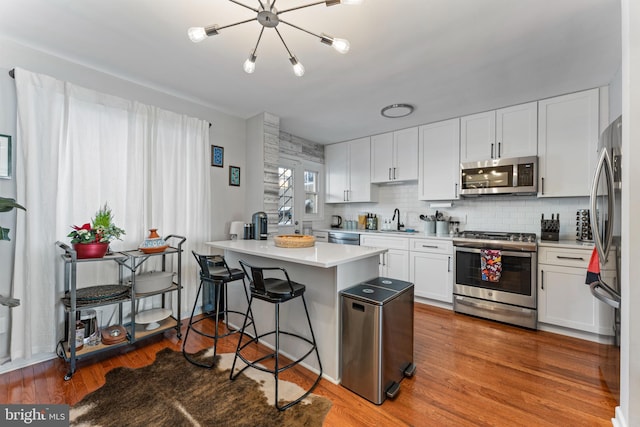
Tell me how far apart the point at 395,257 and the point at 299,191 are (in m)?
1.90

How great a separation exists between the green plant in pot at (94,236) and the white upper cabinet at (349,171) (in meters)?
3.37

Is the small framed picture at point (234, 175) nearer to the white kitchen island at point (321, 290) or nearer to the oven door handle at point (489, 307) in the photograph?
the white kitchen island at point (321, 290)

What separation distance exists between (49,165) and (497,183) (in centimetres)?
441

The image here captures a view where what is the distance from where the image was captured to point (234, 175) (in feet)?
11.9

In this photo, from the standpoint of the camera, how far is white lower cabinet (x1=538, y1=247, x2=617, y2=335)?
2582 millimetres

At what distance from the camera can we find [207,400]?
175 cm

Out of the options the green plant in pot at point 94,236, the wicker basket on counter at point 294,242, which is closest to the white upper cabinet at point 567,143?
the wicker basket on counter at point 294,242

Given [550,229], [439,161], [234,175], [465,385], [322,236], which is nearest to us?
[465,385]

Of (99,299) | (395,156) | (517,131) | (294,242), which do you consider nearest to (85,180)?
(99,299)

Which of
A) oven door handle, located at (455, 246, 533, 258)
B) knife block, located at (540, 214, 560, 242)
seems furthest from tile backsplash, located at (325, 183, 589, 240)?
oven door handle, located at (455, 246, 533, 258)

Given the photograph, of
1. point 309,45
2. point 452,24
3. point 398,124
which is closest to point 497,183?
point 398,124

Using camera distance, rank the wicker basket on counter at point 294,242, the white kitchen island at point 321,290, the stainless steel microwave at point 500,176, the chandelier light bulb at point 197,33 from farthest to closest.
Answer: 1. the stainless steel microwave at point 500,176
2. the wicker basket on counter at point 294,242
3. the white kitchen island at point 321,290
4. the chandelier light bulb at point 197,33

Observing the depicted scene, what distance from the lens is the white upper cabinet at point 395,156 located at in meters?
4.03

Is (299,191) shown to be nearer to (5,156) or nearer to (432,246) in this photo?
(432,246)
